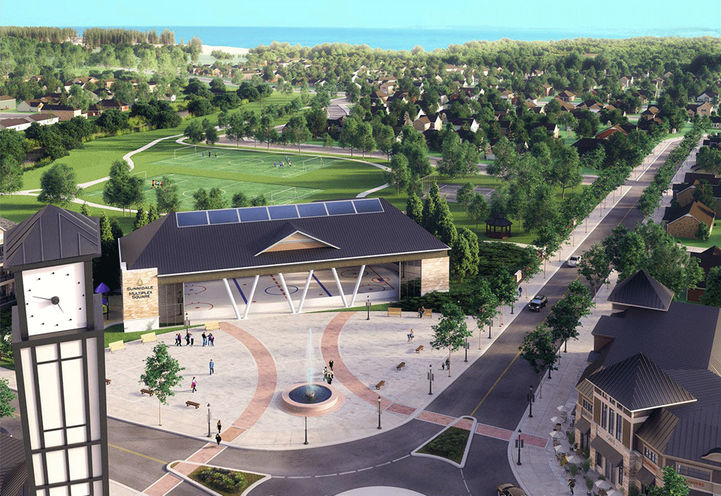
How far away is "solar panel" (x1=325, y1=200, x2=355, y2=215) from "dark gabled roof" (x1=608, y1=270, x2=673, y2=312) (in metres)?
33.2

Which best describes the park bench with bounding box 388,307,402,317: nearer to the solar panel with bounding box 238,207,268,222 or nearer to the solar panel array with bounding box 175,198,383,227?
the solar panel array with bounding box 175,198,383,227

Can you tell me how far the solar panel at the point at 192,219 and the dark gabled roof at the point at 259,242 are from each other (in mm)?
595

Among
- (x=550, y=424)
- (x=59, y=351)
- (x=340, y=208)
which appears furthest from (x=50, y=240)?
(x=340, y=208)

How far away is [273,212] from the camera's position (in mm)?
83812

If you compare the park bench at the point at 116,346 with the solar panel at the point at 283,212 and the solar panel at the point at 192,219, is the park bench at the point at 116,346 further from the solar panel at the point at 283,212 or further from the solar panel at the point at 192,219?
the solar panel at the point at 283,212

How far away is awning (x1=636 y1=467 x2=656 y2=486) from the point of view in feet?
147

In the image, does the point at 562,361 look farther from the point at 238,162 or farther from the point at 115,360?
the point at 238,162

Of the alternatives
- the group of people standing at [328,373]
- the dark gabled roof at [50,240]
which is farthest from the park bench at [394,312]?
the dark gabled roof at [50,240]

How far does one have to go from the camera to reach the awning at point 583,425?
166ft

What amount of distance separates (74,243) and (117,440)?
30.5 metres

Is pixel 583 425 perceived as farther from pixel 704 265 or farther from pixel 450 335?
pixel 704 265

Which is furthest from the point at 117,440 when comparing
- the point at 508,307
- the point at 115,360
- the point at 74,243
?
the point at 508,307

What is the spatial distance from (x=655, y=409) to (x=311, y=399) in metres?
25.1

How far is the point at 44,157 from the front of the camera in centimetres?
17150
